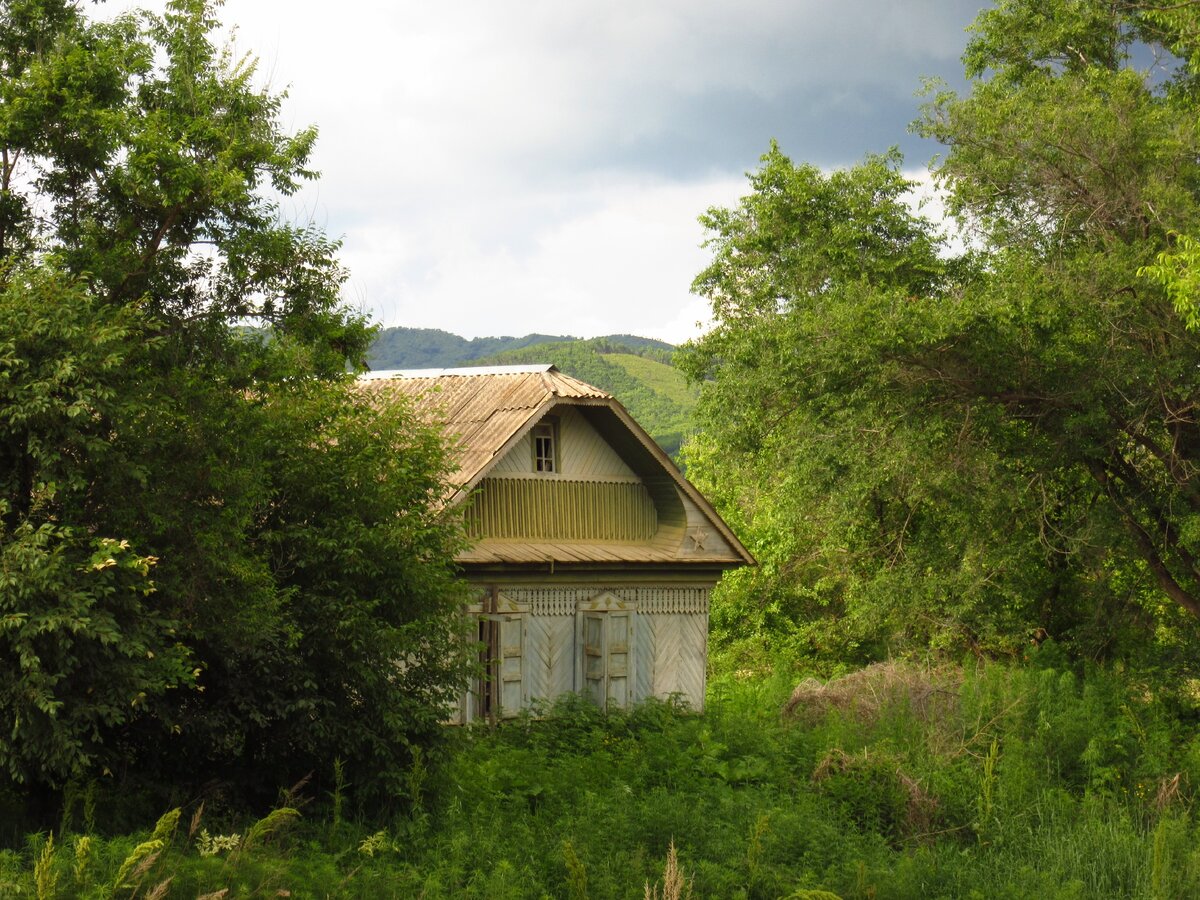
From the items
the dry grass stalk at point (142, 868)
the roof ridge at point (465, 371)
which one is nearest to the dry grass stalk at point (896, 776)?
the roof ridge at point (465, 371)

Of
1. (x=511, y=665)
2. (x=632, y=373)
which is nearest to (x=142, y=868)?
(x=511, y=665)

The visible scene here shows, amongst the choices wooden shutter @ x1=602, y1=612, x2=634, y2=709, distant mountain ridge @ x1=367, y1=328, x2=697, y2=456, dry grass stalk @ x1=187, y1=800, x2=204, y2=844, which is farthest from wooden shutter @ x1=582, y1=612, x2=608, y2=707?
distant mountain ridge @ x1=367, y1=328, x2=697, y2=456

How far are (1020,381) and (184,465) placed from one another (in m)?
12.6

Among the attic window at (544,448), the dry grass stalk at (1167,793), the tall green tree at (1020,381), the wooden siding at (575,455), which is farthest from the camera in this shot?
the attic window at (544,448)

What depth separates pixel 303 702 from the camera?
11.9 m

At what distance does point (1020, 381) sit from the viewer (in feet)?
61.1

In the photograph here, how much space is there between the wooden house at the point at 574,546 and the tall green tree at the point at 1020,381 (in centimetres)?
223

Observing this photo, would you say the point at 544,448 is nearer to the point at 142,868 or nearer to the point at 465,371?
the point at 465,371

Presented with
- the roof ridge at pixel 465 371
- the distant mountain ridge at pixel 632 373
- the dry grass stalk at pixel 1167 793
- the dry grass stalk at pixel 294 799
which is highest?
the distant mountain ridge at pixel 632 373

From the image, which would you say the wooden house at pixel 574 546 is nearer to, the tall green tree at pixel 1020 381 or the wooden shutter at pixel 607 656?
the wooden shutter at pixel 607 656

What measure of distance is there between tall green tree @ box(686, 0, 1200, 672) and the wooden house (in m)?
2.23

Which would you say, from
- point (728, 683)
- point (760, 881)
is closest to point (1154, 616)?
point (728, 683)

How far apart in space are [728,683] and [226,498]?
18838 mm

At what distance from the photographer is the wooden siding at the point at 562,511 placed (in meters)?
18.9
